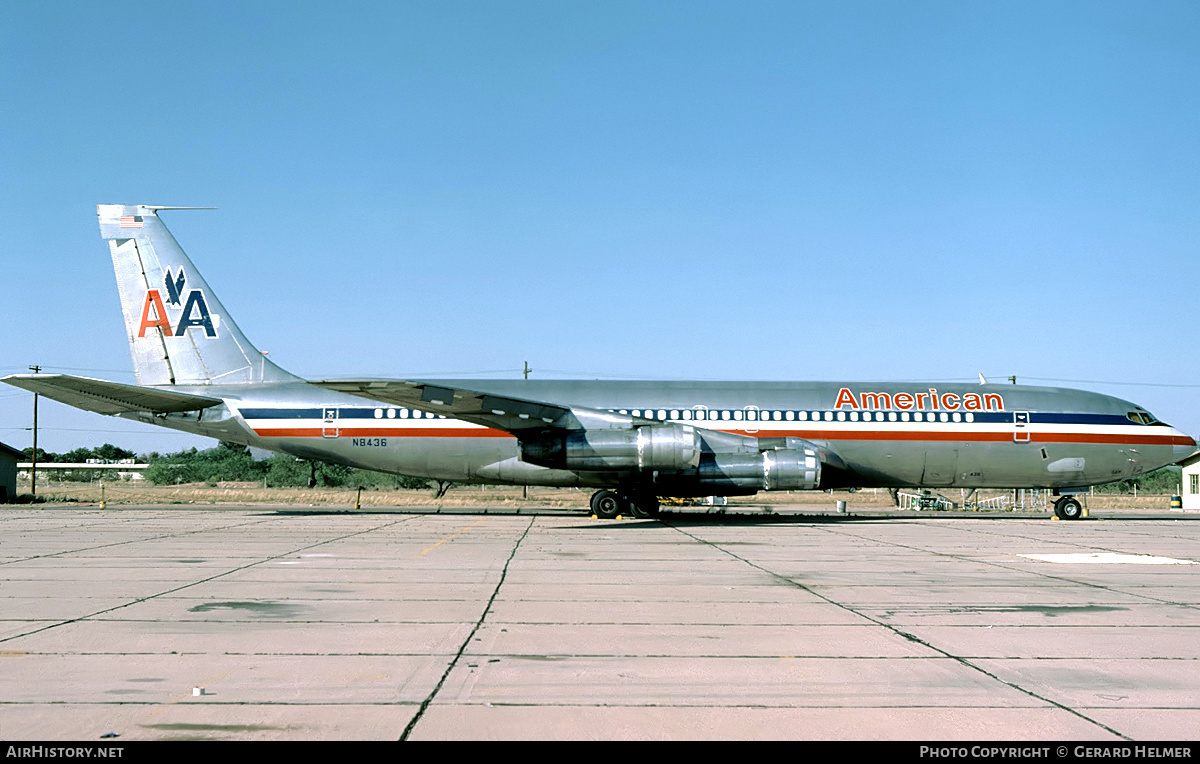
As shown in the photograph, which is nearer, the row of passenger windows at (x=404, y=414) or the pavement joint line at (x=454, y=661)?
the pavement joint line at (x=454, y=661)

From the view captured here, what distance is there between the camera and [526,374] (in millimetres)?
58000

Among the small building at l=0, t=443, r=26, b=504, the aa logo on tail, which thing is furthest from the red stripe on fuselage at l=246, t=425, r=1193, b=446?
the small building at l=0, t=443, r=26, b=504

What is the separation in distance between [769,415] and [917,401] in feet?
14.3

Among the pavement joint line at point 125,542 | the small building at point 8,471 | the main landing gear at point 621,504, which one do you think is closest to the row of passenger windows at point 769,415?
the main landing gear at point 621,504

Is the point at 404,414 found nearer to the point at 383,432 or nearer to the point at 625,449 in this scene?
the point at 383,432

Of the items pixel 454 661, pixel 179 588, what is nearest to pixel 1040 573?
pixel 454 661

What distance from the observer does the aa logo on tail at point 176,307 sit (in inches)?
1030

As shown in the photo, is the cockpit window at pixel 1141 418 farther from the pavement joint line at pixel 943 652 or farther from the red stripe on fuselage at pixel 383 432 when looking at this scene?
the pavement joint line at pixel 943 652

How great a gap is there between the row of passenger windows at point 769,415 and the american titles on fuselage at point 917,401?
215 millimetres

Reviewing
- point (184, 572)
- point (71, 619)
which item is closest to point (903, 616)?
point (71, 619)

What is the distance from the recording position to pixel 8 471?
149ft

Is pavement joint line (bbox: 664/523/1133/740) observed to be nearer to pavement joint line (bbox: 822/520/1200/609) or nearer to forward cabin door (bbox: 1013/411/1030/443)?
pavement joint line (bbox: 822/520/1200/609)

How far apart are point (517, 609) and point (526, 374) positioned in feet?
161

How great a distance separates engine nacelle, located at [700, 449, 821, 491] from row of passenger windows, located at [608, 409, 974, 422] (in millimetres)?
2021
